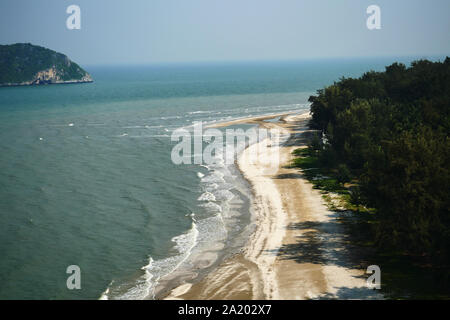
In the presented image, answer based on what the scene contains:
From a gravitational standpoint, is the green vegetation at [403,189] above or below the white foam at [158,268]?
above

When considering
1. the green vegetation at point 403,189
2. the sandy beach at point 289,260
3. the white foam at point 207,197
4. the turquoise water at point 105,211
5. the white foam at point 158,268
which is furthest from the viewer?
the white foam at point 207,197

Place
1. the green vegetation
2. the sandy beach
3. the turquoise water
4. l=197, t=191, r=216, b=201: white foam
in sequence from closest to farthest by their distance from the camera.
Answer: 1. the sandy beach
2. the green vegetation
3. the turquoise water
4. l=197, t=191, r=216, b=201: white foam

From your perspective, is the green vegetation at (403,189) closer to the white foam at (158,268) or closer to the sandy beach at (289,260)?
the sandy beach at (289,260)

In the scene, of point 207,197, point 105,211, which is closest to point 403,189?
point 207,197

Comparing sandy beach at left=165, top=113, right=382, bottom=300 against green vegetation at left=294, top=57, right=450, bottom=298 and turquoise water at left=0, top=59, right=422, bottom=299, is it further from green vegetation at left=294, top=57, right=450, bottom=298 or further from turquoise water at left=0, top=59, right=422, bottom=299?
turquoise water at left=0, top=59, right=422, bottom=299

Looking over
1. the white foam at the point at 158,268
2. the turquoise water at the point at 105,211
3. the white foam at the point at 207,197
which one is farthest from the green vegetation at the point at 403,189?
the white foam at the point at 158,268

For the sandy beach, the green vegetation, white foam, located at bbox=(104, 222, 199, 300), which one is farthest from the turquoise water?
the green vegetation

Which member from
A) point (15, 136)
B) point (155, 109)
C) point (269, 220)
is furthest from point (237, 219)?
point (155, 109)

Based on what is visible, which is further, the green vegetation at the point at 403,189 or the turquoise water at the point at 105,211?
the turquoise water at the point at 105,211
